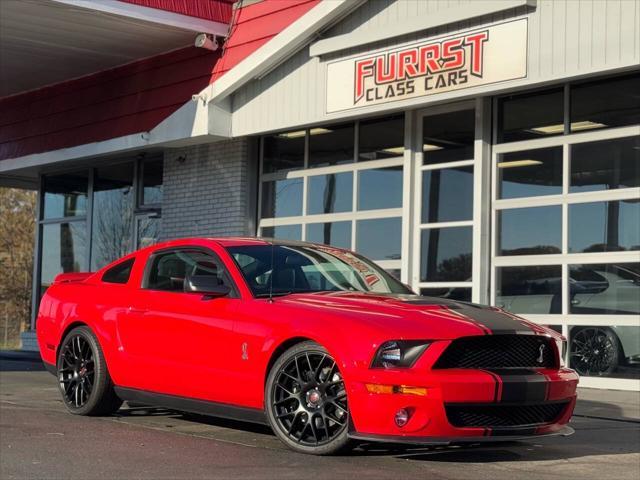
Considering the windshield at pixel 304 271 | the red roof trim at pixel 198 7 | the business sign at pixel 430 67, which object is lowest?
the windshield at pixel 304 271

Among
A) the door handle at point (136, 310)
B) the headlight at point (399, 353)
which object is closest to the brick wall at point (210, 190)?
the door handle at point (136, 310)

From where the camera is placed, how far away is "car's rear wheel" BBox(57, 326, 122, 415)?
8188 mm

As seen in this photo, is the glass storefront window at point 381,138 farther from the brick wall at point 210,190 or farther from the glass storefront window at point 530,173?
the brick wall at point 210,190

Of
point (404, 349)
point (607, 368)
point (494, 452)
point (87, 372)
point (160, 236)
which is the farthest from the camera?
point (160, 236)

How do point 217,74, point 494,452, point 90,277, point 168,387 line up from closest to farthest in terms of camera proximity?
1. point 494,452
2. point 168,387
3. point 90,277
4. point 217,74

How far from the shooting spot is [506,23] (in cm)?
1172

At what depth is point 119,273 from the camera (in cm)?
860

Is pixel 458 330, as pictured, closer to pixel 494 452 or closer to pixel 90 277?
→ pixel 494 452

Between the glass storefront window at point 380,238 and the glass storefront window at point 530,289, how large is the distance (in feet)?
5.67

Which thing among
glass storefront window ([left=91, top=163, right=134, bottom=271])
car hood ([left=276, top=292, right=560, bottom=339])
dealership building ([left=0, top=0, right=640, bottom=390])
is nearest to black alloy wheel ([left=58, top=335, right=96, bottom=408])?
car hood ([left=276, top=292, right=560, bottom=339])

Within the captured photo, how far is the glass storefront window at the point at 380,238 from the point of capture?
14156mm

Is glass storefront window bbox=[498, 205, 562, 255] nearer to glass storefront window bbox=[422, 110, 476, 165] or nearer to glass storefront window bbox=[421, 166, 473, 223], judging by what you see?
glass storefront window bbox=[421, 166, 473, 223]

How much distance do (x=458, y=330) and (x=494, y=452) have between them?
115 cm

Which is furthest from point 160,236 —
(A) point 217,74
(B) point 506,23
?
(B) point 506,23
